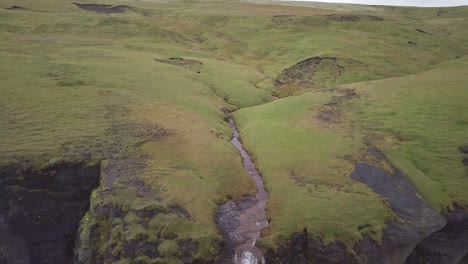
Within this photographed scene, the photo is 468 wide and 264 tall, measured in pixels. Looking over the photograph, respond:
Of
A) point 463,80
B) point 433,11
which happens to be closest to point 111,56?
point 463,80

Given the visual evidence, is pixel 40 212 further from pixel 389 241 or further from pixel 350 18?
pixel 350 18

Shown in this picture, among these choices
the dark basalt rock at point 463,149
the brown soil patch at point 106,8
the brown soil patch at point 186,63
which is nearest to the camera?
the dark basalt rock at point 463,149

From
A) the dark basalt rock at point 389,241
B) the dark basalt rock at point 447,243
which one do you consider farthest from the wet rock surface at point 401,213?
the dark basalt rock at point 447,243

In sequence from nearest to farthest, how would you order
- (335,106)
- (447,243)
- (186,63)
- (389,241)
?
(389,241), (447,243), (335,106), (186,63)

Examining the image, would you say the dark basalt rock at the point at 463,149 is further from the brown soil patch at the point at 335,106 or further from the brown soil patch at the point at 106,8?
the brown soil patch at the point at 106,8

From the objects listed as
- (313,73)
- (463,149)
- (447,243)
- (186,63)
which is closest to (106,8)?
(186,63)

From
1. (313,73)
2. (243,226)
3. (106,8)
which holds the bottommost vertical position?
(243,226)
